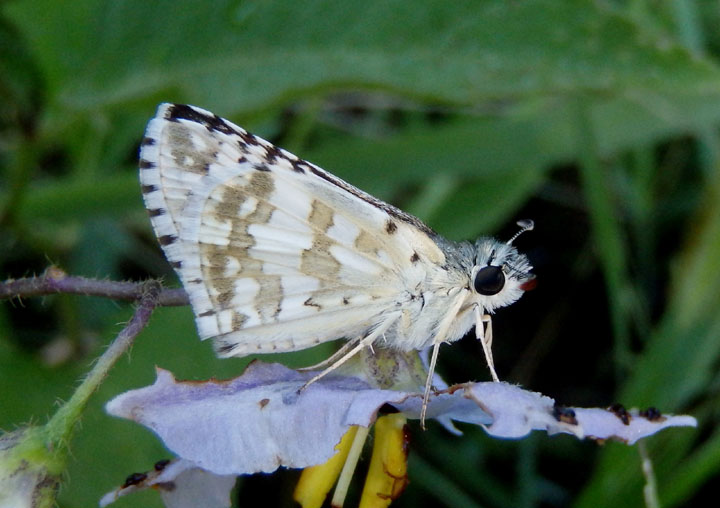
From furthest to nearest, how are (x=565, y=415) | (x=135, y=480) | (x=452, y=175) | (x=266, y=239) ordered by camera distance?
(x=452, y=175) < (x=266, y=239) < (x=135, y=480) < (x=565, y=415)

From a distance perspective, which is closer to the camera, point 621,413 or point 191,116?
point 621,413

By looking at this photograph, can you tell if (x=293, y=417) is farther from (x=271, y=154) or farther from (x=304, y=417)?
(x=271, y=154)

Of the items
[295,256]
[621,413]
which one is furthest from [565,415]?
[295,256]

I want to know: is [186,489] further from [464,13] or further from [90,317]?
[90,317]

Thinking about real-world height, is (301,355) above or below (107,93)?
below

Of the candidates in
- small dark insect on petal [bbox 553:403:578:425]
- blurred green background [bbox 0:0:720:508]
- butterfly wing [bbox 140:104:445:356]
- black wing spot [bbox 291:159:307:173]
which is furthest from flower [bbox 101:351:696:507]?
blurred green background [bbox 0:0:720:508]

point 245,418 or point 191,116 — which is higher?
point 191,116

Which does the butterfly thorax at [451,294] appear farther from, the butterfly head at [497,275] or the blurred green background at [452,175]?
the blurred green background at [452,175]

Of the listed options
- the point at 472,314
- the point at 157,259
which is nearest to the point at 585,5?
the point at 472,314
